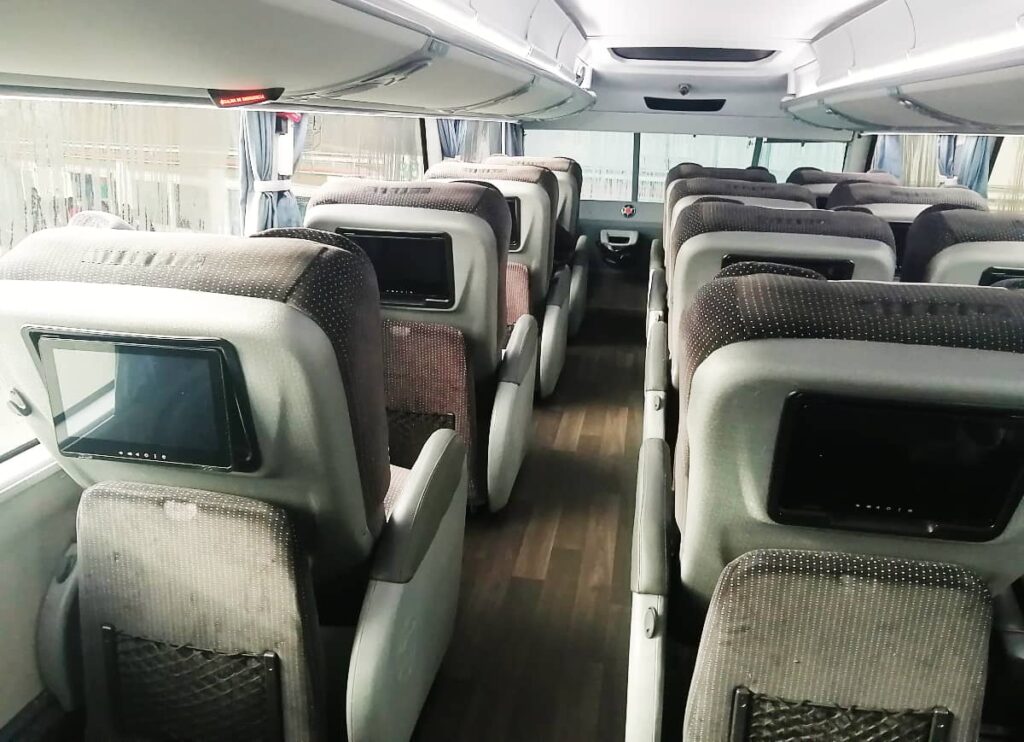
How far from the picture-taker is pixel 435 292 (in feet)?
9.26

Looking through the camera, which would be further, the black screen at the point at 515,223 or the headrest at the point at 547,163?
the headrest at the point at 547,163

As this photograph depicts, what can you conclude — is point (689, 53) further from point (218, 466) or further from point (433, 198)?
point (218, 466)

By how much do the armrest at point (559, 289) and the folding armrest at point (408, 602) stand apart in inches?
110

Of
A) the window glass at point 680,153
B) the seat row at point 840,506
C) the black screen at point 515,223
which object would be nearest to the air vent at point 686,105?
the window glass at point 680,153

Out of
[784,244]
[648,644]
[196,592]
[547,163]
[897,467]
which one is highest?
[547,163]

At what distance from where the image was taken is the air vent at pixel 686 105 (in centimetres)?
892

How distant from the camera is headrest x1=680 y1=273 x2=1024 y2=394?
4.18 feet

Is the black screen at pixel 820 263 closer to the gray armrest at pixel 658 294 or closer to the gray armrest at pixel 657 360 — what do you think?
the gray armrest at pixel 657 360

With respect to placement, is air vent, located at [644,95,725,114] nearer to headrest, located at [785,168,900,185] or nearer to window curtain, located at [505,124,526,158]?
window curtain, located at [505,124,526,158]

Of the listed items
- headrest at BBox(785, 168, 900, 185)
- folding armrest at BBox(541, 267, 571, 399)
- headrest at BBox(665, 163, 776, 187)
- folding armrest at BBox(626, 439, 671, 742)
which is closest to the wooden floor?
folding armrest at BBox(541, 267, 571, 399)

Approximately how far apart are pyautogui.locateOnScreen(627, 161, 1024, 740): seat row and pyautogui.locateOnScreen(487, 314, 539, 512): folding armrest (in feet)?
4.83

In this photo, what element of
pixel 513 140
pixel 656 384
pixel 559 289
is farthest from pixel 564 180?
pixel 656 384

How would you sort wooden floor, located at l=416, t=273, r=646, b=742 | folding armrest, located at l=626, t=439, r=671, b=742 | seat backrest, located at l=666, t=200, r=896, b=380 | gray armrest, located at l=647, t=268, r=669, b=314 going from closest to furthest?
folding armrest, located at l=626, t=439, r=671, b=742
wooden floor, located at l=416, t=273, r=646, b=742
seat backrest, located at l=666, t=200, r=896, b=380
gray armrest, located at l=647, t=268, r=669, b=314

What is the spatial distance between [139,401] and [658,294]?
3.62 metres
